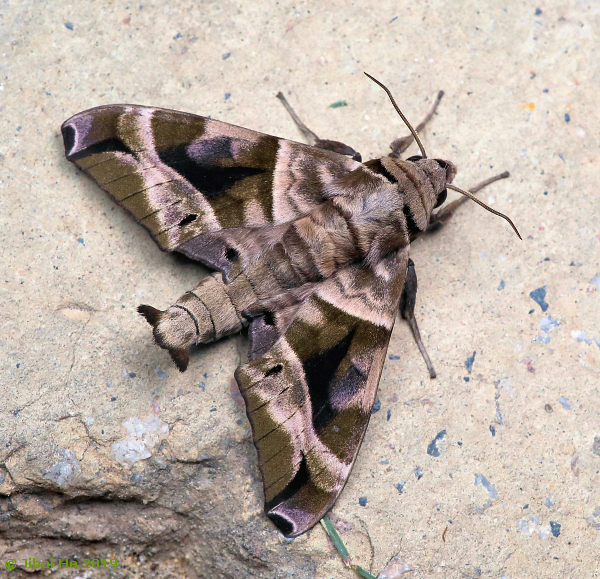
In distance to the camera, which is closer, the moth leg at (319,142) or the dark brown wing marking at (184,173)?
the dark brown wing marking at (184,173)

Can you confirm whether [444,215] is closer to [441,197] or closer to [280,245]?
[441,197]

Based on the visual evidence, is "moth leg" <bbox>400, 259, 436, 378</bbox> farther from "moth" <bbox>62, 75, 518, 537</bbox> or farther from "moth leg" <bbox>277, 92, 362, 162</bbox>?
"moth leg" <bbox>277, 92, 362, 162</bbox>

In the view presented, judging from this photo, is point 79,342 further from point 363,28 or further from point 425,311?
point 363,28

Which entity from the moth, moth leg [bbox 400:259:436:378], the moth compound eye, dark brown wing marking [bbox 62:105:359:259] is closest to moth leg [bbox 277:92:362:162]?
the moth

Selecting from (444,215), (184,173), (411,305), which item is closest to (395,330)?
(411,305)

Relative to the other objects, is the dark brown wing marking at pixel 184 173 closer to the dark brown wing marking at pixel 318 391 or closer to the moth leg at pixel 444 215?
the dark brown wing marking at pixel 318 391

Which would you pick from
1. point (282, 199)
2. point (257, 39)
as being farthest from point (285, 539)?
point (257, 39)

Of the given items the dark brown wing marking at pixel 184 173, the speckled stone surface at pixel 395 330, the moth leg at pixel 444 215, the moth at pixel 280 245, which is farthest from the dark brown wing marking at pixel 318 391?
the moth leg at pixel 444 215
